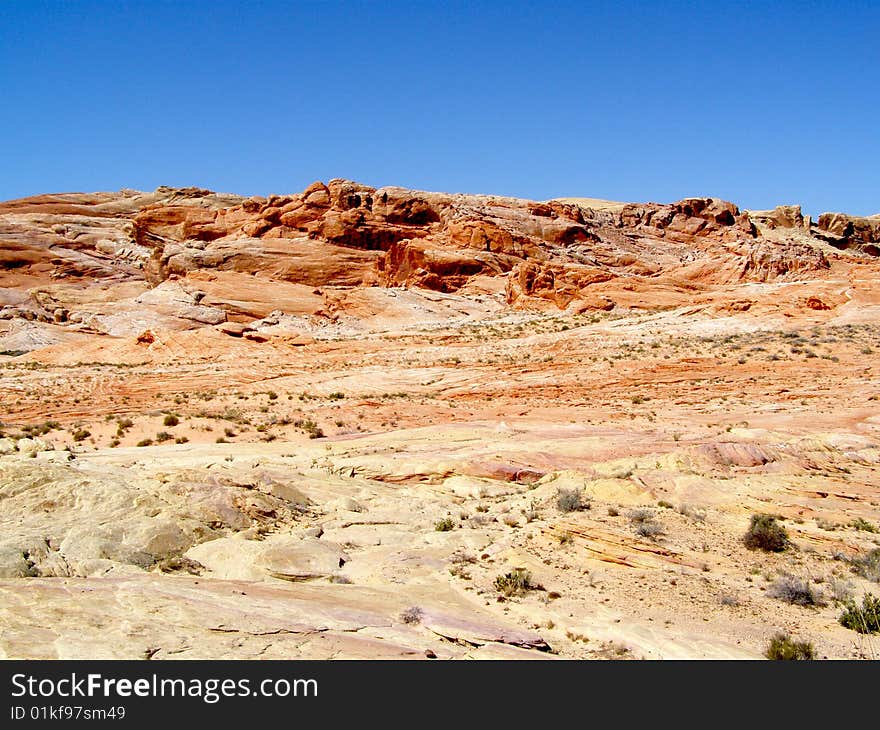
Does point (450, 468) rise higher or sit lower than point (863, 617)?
higher

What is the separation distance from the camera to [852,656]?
23.8ft

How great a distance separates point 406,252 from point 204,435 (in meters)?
36.4

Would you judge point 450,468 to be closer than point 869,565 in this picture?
No

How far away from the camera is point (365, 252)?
58344 mm

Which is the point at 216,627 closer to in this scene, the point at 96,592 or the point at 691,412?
the point at 96,592

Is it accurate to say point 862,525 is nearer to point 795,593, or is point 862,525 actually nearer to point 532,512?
point 795,593

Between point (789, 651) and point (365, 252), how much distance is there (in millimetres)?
53511

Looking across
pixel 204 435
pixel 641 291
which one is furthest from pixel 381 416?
pixel 641 291

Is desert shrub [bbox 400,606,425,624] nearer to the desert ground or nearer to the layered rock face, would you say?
the desert ground

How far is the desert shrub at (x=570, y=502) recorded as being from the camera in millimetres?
12062

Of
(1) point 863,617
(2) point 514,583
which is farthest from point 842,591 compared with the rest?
(2) point 514,583

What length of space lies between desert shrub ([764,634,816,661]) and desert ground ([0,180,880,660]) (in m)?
0.25

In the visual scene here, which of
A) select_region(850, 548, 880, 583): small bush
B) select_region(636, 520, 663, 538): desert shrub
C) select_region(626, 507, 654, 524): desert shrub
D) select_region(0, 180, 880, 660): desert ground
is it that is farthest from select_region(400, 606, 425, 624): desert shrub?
select_region(850, 548, 880, 583): small bush

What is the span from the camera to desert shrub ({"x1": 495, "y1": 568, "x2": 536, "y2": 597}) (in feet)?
28.7
